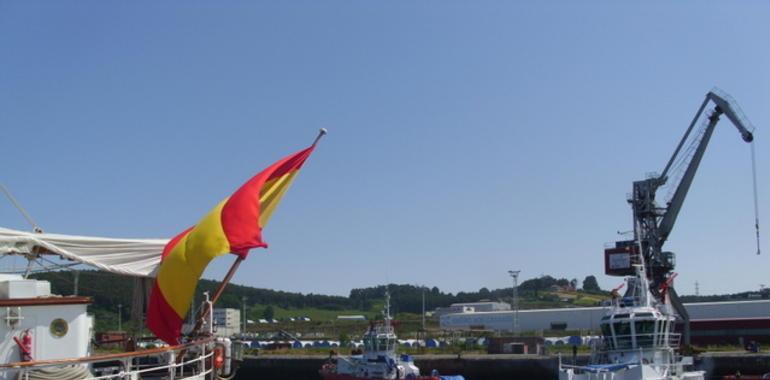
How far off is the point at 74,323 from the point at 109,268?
2048 millimetres

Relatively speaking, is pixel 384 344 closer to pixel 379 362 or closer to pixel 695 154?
pixel 379 362

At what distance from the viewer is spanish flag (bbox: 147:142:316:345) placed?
780 inches

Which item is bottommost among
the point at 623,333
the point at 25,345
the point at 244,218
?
the point at 623,333

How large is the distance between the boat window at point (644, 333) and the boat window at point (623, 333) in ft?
1.48

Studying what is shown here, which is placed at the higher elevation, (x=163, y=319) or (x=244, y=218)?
(x=244, y=218)

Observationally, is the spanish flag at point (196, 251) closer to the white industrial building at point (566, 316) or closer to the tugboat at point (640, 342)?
the tugboat at point (640, 342)

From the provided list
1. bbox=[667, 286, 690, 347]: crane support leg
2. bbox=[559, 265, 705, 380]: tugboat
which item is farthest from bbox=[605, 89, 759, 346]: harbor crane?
bbox=[559, 265, 705, 380]: tugboat

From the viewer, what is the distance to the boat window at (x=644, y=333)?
3956 cm

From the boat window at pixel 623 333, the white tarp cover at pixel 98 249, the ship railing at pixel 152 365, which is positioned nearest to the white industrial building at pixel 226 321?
the ship railing at pixel 152 365

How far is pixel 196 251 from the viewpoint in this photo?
19.8 meters

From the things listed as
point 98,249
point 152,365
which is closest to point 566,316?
point 152,365

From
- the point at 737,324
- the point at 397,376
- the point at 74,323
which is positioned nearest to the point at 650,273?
the point at 737,324

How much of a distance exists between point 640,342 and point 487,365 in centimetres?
3494

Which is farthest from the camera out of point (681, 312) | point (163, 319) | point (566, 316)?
point (566, 316)
